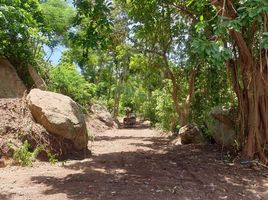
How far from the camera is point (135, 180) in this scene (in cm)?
566

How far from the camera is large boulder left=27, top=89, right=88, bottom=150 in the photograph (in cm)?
752

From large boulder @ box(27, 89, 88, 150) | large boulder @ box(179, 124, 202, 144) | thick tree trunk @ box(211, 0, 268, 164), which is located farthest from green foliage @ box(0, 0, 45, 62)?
thick tree trunk @ box(211, 0, 268, 164)

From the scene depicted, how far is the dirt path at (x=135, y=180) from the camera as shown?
195 inches

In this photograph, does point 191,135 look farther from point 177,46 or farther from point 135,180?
point 135,180

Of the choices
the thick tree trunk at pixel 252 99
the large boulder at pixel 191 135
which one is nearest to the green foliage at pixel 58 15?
the large boulder at pixel 191 135

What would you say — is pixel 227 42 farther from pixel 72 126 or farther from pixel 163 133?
pixel 163 133

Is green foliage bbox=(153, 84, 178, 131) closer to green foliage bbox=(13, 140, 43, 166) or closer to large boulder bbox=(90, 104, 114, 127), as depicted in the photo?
large boulder bbox=(90, 104, 114, 127)

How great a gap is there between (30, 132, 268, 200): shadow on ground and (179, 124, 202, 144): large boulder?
7.39ft

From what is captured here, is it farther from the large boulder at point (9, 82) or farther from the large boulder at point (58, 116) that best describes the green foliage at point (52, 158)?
the large boulder at point (9, 82)

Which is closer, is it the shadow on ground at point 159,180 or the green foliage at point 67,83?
the shadow on ground at point 159,180

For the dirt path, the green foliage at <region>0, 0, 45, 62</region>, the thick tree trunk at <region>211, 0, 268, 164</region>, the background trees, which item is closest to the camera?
the dirt path

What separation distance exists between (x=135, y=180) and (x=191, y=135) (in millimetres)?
4813

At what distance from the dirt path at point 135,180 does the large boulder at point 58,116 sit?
723 mm

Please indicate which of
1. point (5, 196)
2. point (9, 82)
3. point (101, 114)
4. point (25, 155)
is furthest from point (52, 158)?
point (101, 114)
